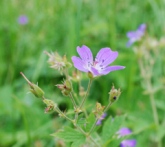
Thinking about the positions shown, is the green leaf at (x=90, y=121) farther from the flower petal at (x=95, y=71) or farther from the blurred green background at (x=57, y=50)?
the blurred green background at (x=57, y=50)

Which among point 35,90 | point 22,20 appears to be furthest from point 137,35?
point 22,20

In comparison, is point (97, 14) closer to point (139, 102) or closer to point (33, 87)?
point (139, 102)

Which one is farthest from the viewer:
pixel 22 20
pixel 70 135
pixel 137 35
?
pixel 22 20

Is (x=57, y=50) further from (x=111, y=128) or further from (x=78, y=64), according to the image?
(x=78, y=64)

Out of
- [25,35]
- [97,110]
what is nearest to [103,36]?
[25,35]

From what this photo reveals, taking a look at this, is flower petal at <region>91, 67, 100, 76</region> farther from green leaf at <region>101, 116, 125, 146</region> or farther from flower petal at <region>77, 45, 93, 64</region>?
green leaf at <region>101, 116, 125, 146</region>

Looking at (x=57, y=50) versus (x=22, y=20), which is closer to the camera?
(x=57, y=50)

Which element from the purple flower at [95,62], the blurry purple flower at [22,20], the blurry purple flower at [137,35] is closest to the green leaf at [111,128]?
the purple flower at [95,62]

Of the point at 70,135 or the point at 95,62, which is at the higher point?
the point at 95,62

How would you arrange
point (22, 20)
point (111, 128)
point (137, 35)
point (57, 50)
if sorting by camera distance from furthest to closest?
point (22, 20) < point (57, 50) < point (137, 35) < point (111, 128)
